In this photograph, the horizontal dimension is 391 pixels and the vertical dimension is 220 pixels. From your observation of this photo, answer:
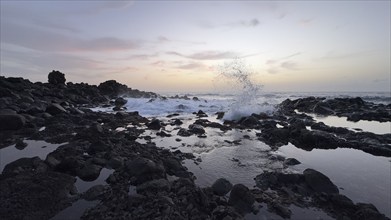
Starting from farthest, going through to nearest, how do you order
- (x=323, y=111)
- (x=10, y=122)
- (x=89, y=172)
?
(x=323, y=111), (x=10, y=122), (x=89, y=172)

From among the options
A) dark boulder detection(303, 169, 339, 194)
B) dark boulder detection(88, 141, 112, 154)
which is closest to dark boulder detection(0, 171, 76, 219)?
dark boulder detection(88, 141, 112, 154)

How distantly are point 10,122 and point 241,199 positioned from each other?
11.3m

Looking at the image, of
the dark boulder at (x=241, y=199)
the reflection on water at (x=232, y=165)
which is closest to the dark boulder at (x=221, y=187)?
the dark boulder at (x=241, y=199)

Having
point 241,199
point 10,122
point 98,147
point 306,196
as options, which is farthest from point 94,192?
point 10,122

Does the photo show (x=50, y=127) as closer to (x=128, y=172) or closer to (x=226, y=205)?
(x=128, y=172)

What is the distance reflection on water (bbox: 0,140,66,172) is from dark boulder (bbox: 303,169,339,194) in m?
7.43

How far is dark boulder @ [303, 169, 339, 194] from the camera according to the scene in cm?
632

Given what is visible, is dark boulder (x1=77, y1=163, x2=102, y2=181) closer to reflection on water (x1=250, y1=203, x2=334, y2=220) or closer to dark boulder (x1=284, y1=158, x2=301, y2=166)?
reflection on water (x1=250, y1=203, x2=334, y2=220)

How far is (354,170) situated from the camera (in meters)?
8.14

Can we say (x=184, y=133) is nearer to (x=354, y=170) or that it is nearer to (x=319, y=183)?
(x=354, y=170)

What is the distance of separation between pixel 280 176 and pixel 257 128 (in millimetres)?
8331

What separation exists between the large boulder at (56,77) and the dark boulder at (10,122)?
32.6 metres

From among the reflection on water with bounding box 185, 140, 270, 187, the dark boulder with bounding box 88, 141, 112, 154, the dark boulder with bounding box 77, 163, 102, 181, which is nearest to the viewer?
the dark boulder with bounding box 77, 163, 102, 181

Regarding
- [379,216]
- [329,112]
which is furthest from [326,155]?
[329,112]
